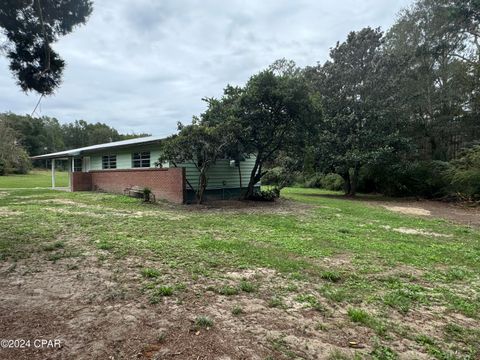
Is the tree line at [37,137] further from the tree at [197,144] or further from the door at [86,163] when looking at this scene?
the tree at [197,144]

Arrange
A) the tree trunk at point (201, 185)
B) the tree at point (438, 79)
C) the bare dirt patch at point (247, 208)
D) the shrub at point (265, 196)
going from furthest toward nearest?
1. the tree at point (438, 79)
2. the shrub at point (265, 196)
3. the tree trunk at point (201, 185)
4. the bare dirt patch at point (247, 208)

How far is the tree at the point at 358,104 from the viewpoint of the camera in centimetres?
1680

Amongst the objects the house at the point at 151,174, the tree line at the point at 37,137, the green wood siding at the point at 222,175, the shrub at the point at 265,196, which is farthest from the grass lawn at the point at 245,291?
the tree line at the point at 37,137

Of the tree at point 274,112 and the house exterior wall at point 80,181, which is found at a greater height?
the tree at point 274,112

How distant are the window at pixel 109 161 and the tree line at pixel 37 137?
18469 mm

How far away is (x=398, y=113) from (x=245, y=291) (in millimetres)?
17017

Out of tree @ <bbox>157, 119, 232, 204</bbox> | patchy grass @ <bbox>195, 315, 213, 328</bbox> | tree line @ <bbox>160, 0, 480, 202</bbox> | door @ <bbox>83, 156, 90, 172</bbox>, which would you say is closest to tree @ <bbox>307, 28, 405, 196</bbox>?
tree line @ <bbox>160, 0, 480, 202</bbox>

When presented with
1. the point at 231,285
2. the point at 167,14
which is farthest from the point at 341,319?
the point at 167,14

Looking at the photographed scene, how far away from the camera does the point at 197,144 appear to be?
37.2ft

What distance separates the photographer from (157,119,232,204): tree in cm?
1106

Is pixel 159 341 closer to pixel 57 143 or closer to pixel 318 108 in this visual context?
pixel 318 108

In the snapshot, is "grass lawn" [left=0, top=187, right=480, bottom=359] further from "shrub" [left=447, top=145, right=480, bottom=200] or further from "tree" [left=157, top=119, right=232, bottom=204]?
"shrub" [left=447, top=145, right=480, bottom=200]

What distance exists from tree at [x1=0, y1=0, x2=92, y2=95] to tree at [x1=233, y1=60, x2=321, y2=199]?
6866mm

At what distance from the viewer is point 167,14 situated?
709cm
